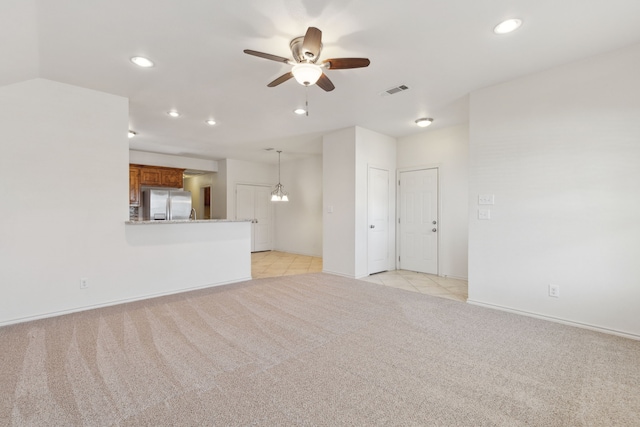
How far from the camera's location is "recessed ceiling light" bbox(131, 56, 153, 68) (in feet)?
9.15

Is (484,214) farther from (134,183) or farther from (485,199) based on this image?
(134,183)

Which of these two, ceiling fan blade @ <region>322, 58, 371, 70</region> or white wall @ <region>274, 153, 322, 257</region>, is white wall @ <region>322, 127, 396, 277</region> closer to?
white wall @ <region>274, 153, 322, 257</region>

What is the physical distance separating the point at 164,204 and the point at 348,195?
4.90m

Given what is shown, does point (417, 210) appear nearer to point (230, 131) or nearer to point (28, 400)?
point (230, 131)

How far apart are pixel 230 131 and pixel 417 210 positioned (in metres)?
3.91

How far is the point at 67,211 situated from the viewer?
130 inches

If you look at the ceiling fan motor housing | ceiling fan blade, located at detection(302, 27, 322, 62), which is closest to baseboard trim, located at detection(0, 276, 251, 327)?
the ceiling fan motor housing

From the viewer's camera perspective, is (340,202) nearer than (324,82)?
No

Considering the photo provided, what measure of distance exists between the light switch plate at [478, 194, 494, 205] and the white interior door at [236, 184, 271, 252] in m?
6.10

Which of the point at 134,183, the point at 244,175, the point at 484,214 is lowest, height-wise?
the point at 484,214

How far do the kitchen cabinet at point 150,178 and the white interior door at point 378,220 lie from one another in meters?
5.26

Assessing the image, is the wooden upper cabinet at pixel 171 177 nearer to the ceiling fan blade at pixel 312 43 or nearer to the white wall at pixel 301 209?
the white wall at pixel 301 209

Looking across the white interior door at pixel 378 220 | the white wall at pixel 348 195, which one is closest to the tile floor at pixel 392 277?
the white interior door at pixel 378 220

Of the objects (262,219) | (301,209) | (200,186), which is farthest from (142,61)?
(200,186)
